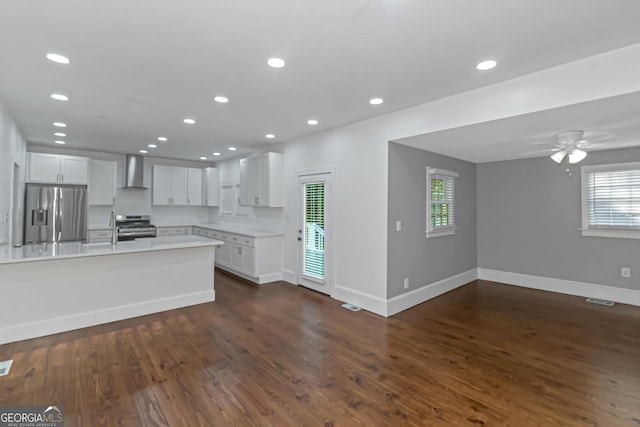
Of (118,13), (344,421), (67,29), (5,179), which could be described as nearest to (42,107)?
(5,179)

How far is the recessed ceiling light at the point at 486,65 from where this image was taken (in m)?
2.53

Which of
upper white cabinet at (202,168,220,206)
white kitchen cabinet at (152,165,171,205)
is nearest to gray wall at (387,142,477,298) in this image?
upper white cabinet at (202,168,220,206)

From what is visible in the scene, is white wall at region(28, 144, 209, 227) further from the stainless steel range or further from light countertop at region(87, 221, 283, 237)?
the stainless steel range

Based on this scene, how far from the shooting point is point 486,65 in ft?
8.45

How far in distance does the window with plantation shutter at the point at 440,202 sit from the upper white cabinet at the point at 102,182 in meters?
6.52

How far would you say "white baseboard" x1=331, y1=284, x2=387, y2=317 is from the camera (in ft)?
13.1

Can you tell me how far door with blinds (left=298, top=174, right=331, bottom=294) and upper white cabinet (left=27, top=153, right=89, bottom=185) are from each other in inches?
175

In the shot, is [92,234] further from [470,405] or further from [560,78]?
[560,78]

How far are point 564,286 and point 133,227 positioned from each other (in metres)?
8.53

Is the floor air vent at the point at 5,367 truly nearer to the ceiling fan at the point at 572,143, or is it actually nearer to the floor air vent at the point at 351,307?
the floor air vent at the point at 351,307

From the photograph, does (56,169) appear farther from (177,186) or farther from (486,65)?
(486,65)

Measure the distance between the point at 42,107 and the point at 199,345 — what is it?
352cm

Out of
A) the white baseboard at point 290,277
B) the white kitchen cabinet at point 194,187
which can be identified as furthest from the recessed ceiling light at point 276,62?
the white kitchen cabinet at point 194,187

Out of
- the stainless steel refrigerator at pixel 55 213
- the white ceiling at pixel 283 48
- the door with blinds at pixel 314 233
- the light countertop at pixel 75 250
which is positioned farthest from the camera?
the stainless steel refrigerator at pixel 55 213
